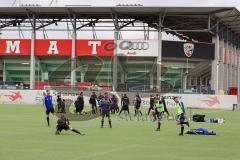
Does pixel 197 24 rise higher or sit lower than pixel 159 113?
higher

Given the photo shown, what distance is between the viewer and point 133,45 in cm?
7088

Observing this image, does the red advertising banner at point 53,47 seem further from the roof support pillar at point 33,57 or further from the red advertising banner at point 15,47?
the red advertising banner at point 15,47

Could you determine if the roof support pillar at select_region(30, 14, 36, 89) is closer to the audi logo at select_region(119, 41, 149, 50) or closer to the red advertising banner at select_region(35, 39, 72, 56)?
the red advertising banner at select_region(35, 39, 72, 56)

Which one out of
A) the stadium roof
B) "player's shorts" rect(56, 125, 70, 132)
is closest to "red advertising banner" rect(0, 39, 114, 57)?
the stadium roof

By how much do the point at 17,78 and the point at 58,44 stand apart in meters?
9.59

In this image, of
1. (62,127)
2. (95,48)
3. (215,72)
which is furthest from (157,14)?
(62,127)

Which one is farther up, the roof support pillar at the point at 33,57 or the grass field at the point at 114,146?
the roof support pillar at the point at 33,57

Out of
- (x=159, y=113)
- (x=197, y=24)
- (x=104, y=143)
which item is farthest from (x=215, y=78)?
(x=104, y=143)

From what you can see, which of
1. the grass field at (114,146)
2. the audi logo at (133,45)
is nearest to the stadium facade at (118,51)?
the audi logo at (133,45)

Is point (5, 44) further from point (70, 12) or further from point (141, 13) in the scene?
point (141, 13)

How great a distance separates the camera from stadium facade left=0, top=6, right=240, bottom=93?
70.6m

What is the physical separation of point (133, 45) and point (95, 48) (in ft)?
16.8

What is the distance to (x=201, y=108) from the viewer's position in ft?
196

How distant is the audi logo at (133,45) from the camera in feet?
232
